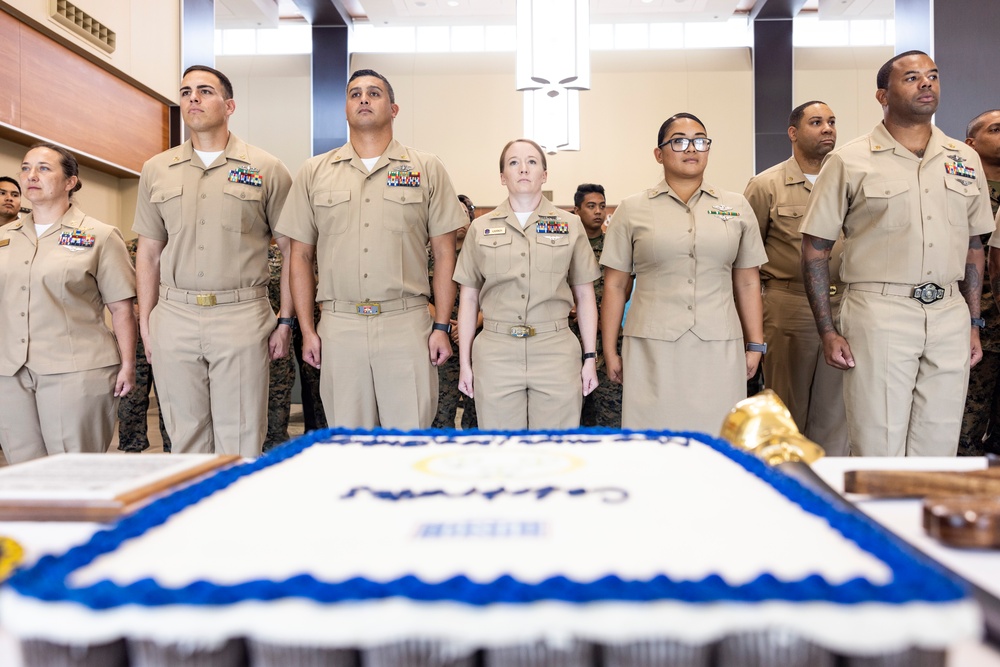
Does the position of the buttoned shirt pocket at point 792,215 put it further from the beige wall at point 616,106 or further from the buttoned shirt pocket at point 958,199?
the beige wall at point 616,106

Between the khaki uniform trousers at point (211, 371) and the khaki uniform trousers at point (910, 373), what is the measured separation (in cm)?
207

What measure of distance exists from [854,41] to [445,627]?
10833 millimetres

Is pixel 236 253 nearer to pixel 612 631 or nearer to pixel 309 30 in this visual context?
pixel 612 631

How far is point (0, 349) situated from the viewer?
9.07ft

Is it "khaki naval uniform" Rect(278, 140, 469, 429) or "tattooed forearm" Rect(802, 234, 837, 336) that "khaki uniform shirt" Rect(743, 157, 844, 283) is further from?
"khaki naval uniform" Rect(278, 140, 469, 429)

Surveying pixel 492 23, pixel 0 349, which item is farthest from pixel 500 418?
pixel 492 23

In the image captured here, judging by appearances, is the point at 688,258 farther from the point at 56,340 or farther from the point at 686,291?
the point at 56,340

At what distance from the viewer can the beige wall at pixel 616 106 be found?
31.1ft

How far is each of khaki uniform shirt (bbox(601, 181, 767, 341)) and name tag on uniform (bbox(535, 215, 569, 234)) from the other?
0.70ft

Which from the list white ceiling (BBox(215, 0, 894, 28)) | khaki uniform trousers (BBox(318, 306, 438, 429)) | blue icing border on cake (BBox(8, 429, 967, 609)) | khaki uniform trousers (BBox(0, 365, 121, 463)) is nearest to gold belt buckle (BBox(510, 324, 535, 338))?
khaki uniform trousers (BBox(318, 306, 438, 429))

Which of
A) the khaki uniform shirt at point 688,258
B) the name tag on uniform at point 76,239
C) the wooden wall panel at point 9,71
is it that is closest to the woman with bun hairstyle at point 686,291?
the khaki uniform shirt at point 688,258

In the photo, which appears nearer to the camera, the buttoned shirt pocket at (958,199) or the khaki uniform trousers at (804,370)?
the buttoned shirt pocket at (958,199)

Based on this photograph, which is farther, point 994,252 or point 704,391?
point 994,252

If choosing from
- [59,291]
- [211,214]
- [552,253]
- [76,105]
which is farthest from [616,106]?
[59,291]
